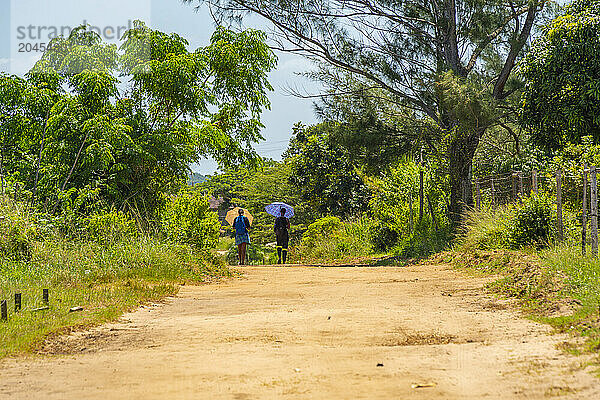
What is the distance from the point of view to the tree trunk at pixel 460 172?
60.5 ft

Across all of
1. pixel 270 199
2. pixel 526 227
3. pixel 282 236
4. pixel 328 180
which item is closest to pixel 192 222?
pixel 526 227

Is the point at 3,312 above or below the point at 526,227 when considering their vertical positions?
below

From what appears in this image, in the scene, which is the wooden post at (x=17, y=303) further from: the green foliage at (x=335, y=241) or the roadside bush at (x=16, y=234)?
the green foliage at (x=335, y=241)

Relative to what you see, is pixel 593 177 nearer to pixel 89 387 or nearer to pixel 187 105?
pixel 89 387

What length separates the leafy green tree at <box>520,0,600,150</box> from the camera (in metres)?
12.7

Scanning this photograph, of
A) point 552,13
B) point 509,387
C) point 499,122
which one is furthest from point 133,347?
point 552,13

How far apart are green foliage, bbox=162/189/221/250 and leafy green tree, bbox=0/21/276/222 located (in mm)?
779

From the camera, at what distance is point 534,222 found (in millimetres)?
12352

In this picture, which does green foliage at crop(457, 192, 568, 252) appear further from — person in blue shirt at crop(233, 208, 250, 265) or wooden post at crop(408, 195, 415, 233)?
person in blue shirt at crop(233, 208, 250, 265)

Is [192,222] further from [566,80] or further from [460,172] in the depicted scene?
[460,172]

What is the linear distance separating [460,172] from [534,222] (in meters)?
6.41

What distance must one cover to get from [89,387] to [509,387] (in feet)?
9.02

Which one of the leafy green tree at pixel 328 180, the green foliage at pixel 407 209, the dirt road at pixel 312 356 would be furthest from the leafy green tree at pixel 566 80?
the leafy green tree at pixel 328 180

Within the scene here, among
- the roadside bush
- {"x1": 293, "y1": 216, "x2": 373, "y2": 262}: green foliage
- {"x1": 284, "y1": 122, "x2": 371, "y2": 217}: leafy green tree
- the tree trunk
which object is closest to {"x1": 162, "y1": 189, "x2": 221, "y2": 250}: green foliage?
the roadside bush
